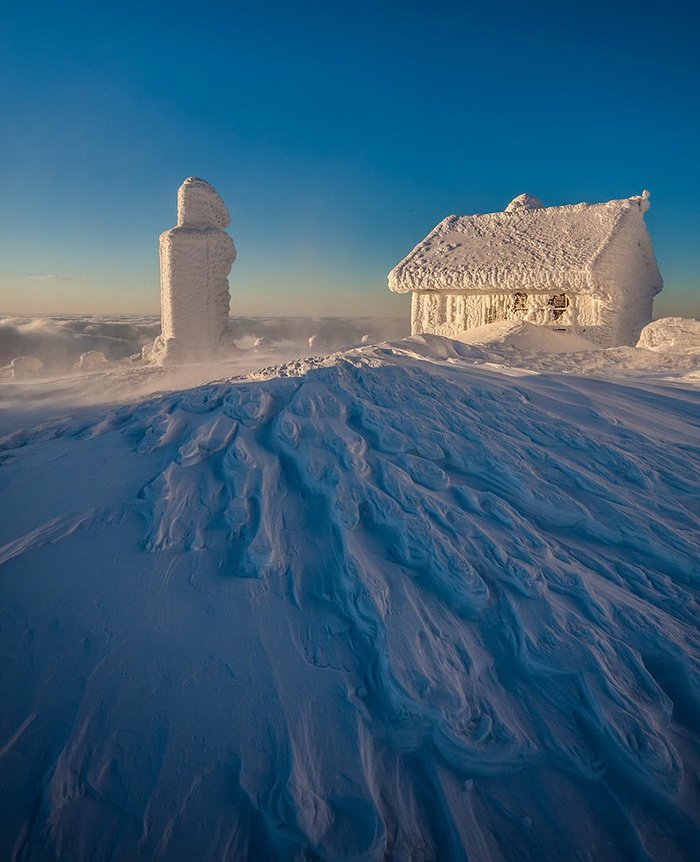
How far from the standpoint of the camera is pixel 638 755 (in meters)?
1.26

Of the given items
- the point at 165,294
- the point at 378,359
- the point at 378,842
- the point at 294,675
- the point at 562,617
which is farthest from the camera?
the point at 165,294

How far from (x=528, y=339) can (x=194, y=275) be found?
885 centimetres

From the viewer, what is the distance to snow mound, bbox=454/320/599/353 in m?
5.22

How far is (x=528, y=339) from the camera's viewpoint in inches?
211

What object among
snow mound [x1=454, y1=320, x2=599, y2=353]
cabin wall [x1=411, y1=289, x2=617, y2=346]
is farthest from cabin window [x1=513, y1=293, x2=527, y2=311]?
snow mound [x1=454, y1=320, x2=599, y2=353]

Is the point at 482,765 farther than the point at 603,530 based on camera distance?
No

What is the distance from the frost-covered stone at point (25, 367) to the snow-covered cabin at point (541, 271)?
1003 centimetres

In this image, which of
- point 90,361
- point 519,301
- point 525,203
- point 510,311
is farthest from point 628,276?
point 90,361

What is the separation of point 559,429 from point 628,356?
235 cm

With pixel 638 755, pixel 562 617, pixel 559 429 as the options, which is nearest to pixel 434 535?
pixel 562 617

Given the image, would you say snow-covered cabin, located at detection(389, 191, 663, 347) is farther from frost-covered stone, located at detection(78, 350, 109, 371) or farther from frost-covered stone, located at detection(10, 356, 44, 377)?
frost-covered stone, located at detection(10, 356, 44, 377)

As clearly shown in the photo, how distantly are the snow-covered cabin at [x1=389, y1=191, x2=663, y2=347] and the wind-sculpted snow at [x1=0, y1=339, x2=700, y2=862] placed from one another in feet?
17.7

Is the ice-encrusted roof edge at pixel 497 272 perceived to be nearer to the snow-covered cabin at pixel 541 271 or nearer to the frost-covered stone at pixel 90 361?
the snow-covered cabin at pixel 541 271

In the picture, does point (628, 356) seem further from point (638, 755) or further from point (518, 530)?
point (638, 755)
